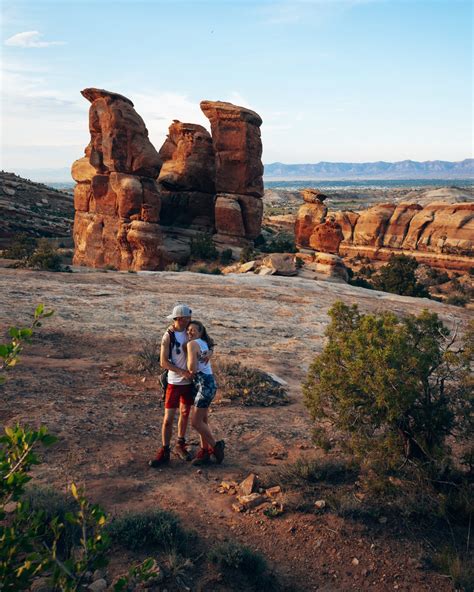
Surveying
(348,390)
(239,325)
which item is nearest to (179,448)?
(348,390)

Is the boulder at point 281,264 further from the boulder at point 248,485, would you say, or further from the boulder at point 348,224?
the boulder at point 348,224

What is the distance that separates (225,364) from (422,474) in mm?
5785

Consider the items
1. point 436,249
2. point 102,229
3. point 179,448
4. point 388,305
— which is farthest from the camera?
point 436,249

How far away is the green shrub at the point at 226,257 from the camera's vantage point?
3654 cm

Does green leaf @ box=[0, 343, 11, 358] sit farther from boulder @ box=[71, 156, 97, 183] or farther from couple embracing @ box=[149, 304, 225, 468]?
boulder @ box=[71, 156, 97, 183]

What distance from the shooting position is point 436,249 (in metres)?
52.8

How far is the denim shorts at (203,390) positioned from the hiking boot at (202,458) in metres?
0.66

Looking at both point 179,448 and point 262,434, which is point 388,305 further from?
point 179,448

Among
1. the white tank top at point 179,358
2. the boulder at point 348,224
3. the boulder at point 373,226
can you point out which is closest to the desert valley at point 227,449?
the white tank top at point 179,358

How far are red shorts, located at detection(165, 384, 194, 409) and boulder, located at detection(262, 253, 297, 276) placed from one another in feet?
78.2

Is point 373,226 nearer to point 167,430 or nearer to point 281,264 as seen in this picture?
point 281,264

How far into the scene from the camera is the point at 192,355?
686cm

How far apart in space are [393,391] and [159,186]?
35.8m

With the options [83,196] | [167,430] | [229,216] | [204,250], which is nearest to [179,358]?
[167,430]
